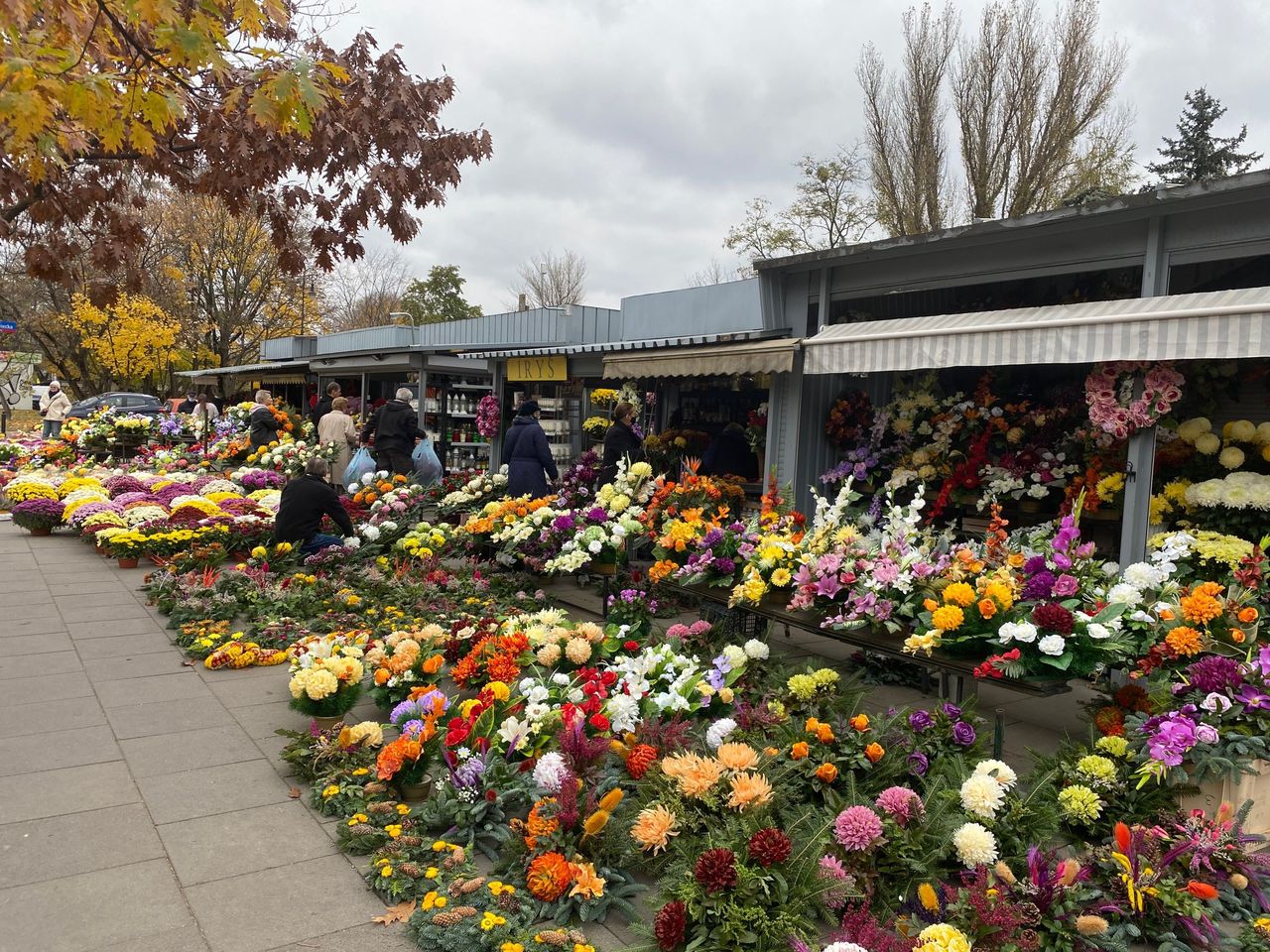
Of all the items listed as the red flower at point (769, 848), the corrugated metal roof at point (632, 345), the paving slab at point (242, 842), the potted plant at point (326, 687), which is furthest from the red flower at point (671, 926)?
the corrugated metal roof at point (632, 345)

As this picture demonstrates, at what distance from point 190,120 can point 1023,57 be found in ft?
64.8

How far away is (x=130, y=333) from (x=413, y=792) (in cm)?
3355

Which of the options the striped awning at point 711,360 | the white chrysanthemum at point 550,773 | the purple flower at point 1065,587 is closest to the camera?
the white chrysanthemum at point 550,773

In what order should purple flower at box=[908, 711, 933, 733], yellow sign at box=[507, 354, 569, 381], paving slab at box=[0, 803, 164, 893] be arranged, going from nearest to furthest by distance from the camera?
paving slab at box=[0, 803, 164, 893] → purple flower at box=[908, 711, 933, 733] → yellow sign at box=[507, 354, 569, 381]

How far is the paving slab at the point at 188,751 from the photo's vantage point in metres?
4.18

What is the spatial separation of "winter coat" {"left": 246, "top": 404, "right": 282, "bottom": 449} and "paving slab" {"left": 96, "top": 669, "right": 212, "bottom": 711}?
9945 millimetres

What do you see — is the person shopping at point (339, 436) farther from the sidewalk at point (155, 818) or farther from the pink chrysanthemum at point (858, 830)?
the pink chrysanthemum at point (858, 830)

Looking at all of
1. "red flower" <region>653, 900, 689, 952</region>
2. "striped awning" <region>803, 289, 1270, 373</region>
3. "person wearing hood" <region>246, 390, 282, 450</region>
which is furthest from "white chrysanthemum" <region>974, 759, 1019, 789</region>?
"person wearing hood" <region>246, 390, 282, 450</region>

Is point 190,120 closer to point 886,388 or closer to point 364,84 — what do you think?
point 364,84

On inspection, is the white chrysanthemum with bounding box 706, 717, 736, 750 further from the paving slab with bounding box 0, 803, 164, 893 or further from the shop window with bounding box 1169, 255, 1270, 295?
the shop window with bounding box 1169, 255, 1270, 295

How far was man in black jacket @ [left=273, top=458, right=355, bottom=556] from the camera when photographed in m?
8.23

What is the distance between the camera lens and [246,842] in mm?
3461

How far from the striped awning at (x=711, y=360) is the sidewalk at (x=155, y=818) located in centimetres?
474

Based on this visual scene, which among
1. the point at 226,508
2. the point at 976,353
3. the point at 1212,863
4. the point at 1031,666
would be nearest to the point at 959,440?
the point at 976,353
